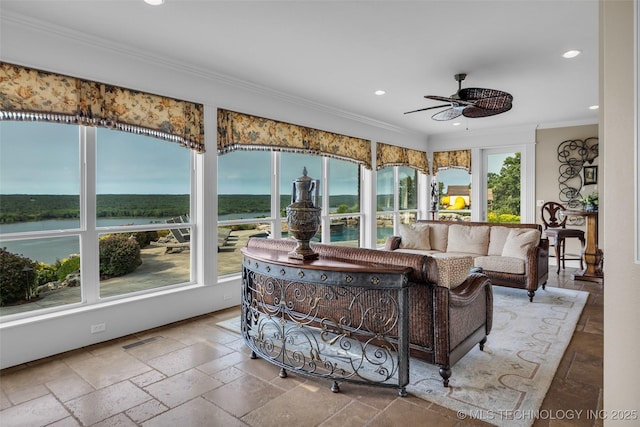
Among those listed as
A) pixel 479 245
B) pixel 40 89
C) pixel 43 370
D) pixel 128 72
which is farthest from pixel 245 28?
pixel 479 245

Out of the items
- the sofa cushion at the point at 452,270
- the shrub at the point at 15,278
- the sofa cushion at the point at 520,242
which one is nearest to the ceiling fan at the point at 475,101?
the sofa cushion at the point at 520,242

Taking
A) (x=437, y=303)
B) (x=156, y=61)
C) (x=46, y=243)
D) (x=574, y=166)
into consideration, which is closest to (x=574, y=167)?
(x=574, y=166)

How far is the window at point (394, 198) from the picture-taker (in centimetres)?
720

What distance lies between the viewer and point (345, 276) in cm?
234

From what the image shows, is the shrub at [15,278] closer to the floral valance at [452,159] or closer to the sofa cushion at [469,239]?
the sofa cushion at [469,239]

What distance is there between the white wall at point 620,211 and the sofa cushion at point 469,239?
167 inches

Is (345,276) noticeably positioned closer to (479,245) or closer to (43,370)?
(43,370)

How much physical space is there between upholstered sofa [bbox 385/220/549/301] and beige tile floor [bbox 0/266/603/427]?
1442 mm

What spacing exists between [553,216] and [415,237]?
2.71m

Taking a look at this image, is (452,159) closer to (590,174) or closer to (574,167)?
(574,167)

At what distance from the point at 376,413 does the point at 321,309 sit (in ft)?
2.92

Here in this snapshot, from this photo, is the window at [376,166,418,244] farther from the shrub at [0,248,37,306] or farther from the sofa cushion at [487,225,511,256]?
the shrub at [0,248,37,306]

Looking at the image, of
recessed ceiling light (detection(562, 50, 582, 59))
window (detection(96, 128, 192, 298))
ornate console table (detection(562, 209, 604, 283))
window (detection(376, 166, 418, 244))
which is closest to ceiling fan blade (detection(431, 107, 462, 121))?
recessed ceiling light (detection(562, 50, 582, 59))

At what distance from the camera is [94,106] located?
10.6ft
